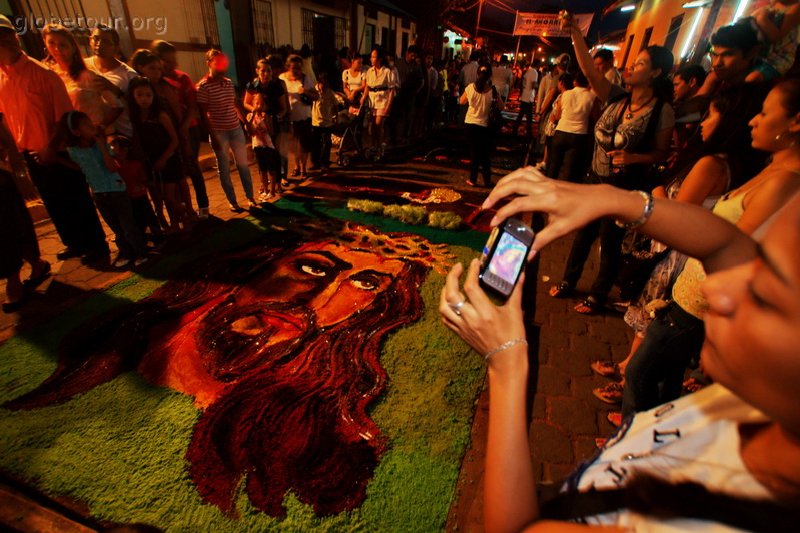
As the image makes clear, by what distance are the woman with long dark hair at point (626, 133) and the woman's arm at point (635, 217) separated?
252 cm

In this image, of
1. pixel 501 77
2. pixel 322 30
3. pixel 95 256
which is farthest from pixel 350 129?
pixel 322 30

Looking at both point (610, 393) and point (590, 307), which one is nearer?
point (610, 393)

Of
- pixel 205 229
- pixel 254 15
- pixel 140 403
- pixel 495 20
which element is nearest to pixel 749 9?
pixel 205 229

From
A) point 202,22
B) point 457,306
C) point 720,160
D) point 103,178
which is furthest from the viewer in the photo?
point 202,22

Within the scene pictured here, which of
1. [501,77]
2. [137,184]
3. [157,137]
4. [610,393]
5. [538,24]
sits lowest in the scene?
[610,393]

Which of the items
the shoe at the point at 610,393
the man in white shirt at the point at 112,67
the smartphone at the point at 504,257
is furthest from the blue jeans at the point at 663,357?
the man in white shirt at the point at 112,67

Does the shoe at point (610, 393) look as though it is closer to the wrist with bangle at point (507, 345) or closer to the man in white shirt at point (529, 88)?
the wrist with bangle at point (507, 345)

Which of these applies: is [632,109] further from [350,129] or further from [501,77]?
[350,129]

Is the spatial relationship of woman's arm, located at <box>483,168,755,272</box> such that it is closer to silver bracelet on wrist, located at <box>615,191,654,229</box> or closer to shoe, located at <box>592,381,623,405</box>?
silver bracelet on wrist, located at <box>615,191,654,229</box>

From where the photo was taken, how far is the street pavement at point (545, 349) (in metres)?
2.30

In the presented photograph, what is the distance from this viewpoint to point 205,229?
514 cm

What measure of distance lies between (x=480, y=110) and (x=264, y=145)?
3.75 metres

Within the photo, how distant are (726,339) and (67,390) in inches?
144

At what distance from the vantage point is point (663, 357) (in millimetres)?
2010
